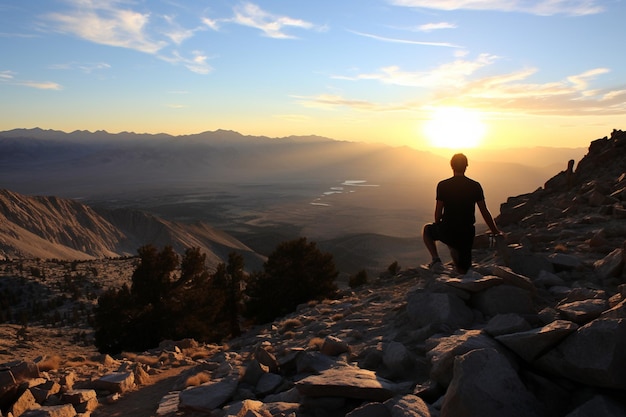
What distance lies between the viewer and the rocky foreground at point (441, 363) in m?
3.56

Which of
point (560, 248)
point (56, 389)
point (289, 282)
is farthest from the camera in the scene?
point (289, 282)

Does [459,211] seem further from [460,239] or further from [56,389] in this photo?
[56,389]

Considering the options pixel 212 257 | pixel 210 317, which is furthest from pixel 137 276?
pixel 212 257

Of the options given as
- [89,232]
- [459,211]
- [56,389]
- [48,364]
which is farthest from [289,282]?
[89,232]

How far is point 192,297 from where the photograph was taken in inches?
816

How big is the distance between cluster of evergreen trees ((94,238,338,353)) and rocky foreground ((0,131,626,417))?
25.6 ft

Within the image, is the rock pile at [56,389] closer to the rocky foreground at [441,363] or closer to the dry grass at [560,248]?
the rocky foreground at [441,363]

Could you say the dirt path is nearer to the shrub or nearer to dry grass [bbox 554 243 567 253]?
dry grass [bbox 554 243 567 253]

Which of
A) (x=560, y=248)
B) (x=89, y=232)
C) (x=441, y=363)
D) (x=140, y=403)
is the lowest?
(x=89, y=232)

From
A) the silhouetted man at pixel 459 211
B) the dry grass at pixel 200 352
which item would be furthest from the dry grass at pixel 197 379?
the dry grass at pixel 200 352

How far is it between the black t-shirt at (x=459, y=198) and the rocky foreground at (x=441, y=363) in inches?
34.7

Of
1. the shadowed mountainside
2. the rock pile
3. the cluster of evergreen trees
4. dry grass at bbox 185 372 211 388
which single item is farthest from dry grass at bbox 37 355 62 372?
the shadowed mountainside

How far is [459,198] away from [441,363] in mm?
3725

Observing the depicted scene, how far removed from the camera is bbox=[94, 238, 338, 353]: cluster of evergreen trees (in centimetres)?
1867
